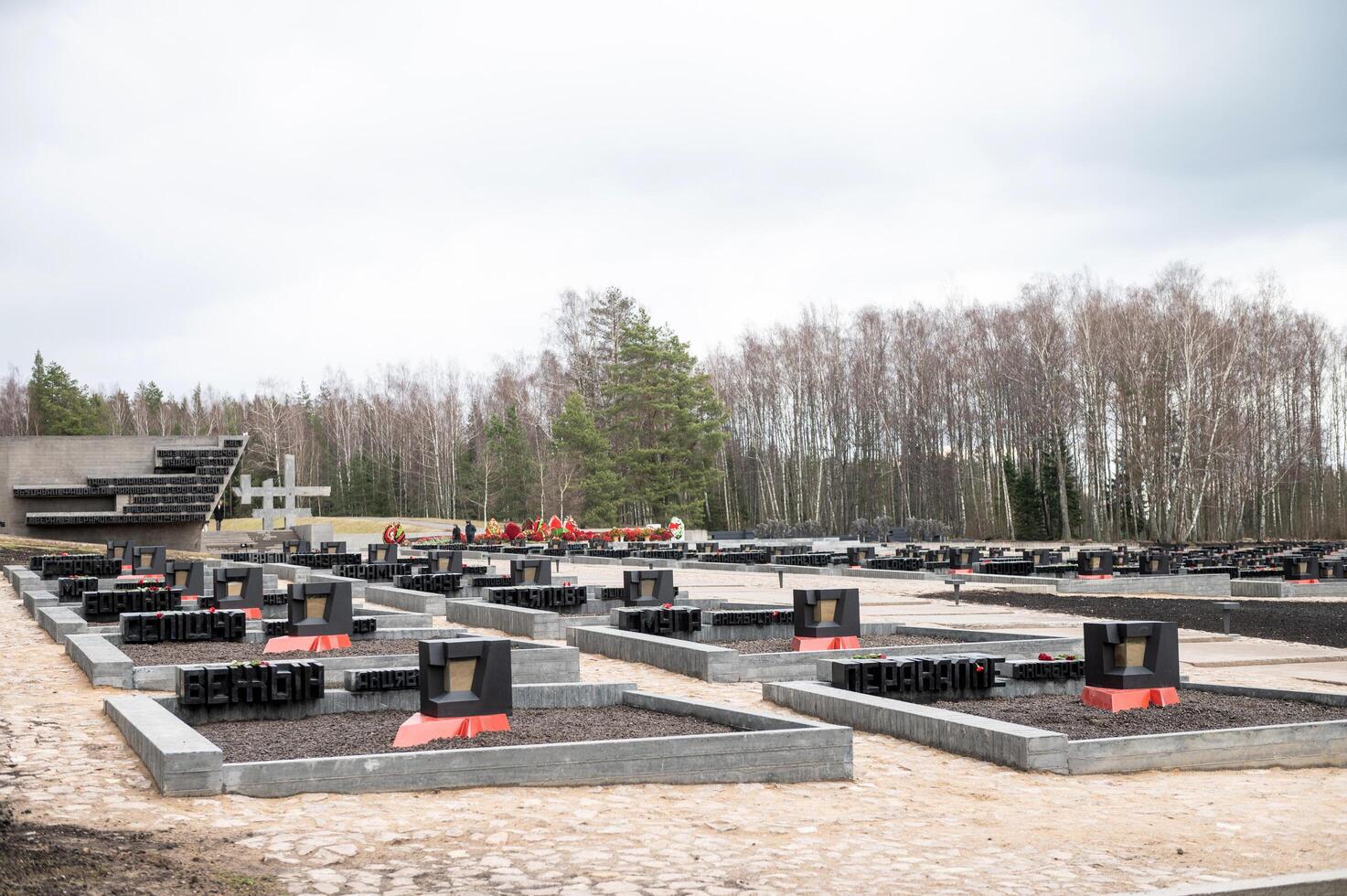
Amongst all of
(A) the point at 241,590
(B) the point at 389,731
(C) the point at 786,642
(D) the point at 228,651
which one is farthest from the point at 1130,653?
(A) the point at 241,590

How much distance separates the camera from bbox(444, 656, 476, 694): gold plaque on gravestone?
331 inches

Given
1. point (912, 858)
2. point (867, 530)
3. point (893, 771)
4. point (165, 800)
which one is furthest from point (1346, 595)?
point (867, 530)

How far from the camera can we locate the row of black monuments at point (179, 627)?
14.1 metres

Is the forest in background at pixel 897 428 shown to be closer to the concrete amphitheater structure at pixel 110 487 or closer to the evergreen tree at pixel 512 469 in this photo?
the evergreen tree at pixel 512 469

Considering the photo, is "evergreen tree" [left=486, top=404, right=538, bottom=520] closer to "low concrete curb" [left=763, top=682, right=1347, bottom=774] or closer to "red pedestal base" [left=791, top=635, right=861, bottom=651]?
"red pedestal base" [left=791, top=635, right=861, bottom=651]

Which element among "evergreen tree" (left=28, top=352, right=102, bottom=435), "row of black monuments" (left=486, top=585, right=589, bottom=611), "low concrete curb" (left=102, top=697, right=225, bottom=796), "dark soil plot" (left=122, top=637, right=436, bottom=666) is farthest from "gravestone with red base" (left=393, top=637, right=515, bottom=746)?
"evergreen tree" (left=28, top=352, right=102, bottom=435)

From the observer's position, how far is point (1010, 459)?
62.3 meters

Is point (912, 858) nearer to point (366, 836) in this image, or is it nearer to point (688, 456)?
point (366, 836)

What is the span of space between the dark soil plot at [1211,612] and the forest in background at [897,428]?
96.9ft

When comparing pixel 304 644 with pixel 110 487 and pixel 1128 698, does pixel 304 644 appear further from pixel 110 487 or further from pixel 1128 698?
pixel 110 487

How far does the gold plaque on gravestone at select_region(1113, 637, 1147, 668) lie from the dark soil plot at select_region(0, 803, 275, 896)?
7160mm

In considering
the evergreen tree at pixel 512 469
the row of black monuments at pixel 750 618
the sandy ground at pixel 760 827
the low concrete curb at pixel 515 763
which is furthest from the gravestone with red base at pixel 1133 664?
the evergreen tree at pixel 512 469

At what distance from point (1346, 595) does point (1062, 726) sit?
19.4 meters

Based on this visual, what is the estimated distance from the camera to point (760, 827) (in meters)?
6.57
